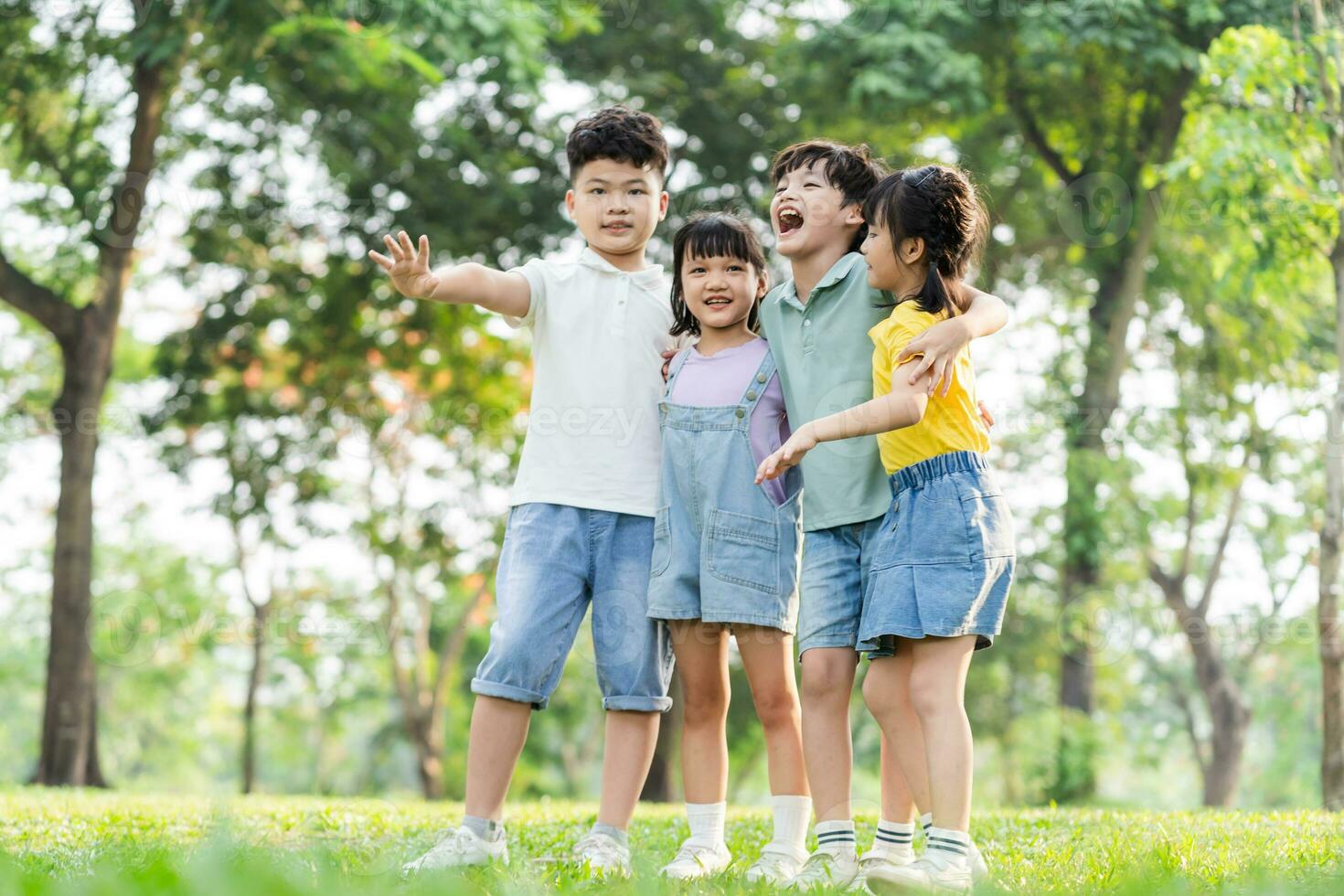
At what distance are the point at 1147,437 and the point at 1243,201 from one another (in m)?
6.28

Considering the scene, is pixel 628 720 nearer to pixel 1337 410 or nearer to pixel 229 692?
pixel 1337 410

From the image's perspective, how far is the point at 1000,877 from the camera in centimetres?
262

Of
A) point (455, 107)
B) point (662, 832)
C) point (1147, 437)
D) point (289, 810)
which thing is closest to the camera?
point (662, 832)

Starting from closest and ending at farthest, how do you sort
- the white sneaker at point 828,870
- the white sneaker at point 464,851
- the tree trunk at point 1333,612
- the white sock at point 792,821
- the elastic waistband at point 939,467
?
the white sneaker at point 828,870
the elastic waistband at point 939,467
the white sneaker at point 464,851
the white sock at point 792,821
the tree trunk at point 1333,612

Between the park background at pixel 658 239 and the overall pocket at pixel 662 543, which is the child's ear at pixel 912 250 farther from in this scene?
the park background at pixel 658 239

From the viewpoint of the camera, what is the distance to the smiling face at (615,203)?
384cm

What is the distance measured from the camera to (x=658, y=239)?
1152cm

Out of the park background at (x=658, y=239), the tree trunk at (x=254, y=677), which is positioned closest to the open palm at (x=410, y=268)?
the park background at (x=658, y=239)

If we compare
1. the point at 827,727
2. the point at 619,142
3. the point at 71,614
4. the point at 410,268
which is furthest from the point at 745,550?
the point at 71,614

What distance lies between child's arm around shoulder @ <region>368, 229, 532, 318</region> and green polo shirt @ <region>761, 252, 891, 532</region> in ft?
2.60

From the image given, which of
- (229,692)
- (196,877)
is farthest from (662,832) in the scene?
(229,692)

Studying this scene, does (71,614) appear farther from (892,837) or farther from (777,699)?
(892,837)

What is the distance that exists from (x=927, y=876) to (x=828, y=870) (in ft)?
1.26

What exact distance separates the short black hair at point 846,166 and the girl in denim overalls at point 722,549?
0.88 ft
